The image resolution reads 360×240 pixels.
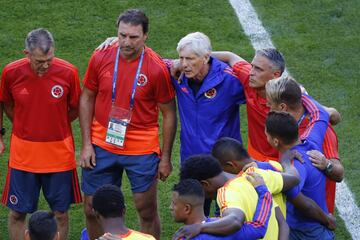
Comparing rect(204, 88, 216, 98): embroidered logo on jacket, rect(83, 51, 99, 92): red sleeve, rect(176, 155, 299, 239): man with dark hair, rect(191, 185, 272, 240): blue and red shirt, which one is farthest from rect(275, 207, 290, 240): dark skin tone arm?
rect(83, 51, 99, 92): red sleeve

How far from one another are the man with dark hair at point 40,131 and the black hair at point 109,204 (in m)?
1.93

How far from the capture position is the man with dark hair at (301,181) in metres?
6.03

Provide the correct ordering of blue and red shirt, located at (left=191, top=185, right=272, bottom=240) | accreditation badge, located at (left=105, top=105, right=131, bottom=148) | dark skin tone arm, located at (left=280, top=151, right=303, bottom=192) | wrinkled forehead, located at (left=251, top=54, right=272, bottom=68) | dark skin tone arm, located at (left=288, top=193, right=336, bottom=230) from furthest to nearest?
accreditation badge, located at (left=105, top=105, right=131, bottom=148), wrinkled forehead, located at (left=251, top=54, right=272, bottom=68), dark skin tone arm, located at (left=288, top=193, right=336, bottom=230), dark skin tone arm, located at (left=280, top=151, right=303, bottom=192), blue and red shirt, located at (left=191, top=185, right=272, bottom=240)

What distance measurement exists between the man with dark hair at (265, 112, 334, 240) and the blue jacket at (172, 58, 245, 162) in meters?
1.01

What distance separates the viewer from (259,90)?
7.09m

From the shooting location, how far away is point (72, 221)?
8.35 metres

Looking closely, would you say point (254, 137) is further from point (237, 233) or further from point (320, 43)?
point (320, 43)

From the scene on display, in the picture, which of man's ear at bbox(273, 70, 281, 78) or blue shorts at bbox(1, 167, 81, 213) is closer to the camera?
man's ear at bbox(273, 70, 281, 78)

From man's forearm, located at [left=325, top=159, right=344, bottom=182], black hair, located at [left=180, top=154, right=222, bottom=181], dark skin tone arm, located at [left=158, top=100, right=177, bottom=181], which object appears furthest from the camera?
dark skin tone arm, located at [left=158, top=100, right=177, bottom=181]

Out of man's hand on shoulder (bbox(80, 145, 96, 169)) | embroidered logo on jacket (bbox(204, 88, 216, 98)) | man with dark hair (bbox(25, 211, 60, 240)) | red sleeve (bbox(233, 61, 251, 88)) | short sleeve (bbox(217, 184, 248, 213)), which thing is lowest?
man's hand on shoulder (bbox(80, 145, 96, 169))

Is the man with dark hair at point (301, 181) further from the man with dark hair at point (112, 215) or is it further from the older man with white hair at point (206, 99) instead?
the man with dark hair at point (112, 215)

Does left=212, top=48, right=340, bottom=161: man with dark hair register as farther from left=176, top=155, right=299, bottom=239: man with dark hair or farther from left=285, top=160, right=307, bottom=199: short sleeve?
left=176, top=155, right=299, bottom=239: man with dark hair

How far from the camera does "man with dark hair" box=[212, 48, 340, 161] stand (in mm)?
7008

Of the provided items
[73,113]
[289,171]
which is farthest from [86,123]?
[289,171]
